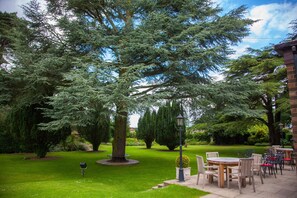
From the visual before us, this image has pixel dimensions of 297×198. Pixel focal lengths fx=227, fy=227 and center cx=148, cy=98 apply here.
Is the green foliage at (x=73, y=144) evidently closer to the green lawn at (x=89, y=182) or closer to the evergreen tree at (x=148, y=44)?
the evergreen tree at (x=148, y=44)

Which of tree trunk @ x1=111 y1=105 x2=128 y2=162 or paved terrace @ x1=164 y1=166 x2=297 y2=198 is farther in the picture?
tree trunk @ x1=111 y1=105 x2=128 y2=162

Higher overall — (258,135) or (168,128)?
(168,128)

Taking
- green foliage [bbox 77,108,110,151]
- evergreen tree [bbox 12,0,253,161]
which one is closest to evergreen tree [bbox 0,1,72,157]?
evergreen tree [bbox 12,0,253,161]

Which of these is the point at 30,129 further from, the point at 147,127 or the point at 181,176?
the point at 147,127

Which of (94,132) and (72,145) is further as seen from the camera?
(72,145)

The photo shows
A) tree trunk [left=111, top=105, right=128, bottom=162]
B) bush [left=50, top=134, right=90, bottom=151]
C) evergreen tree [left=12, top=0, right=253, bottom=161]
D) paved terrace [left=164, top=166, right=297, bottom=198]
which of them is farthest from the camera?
bush [left=50, top=134, right=90, bottom=151]

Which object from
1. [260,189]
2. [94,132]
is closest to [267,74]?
[260,189]

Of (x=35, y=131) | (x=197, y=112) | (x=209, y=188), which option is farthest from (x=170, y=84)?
(x=35, y=131)

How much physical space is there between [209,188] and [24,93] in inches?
401

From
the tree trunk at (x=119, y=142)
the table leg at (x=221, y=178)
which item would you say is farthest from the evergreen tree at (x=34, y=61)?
the table leg at (x=221, y=178)

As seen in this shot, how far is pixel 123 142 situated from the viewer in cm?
1318

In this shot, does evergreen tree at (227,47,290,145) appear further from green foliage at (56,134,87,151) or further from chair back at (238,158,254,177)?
green foliage at (56,134,87,151)

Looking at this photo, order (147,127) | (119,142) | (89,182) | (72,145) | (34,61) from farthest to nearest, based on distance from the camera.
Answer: (147,127) < (72,145) < (119,142) < (34,61) < (89,182)

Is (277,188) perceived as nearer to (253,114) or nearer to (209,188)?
(209,188)
